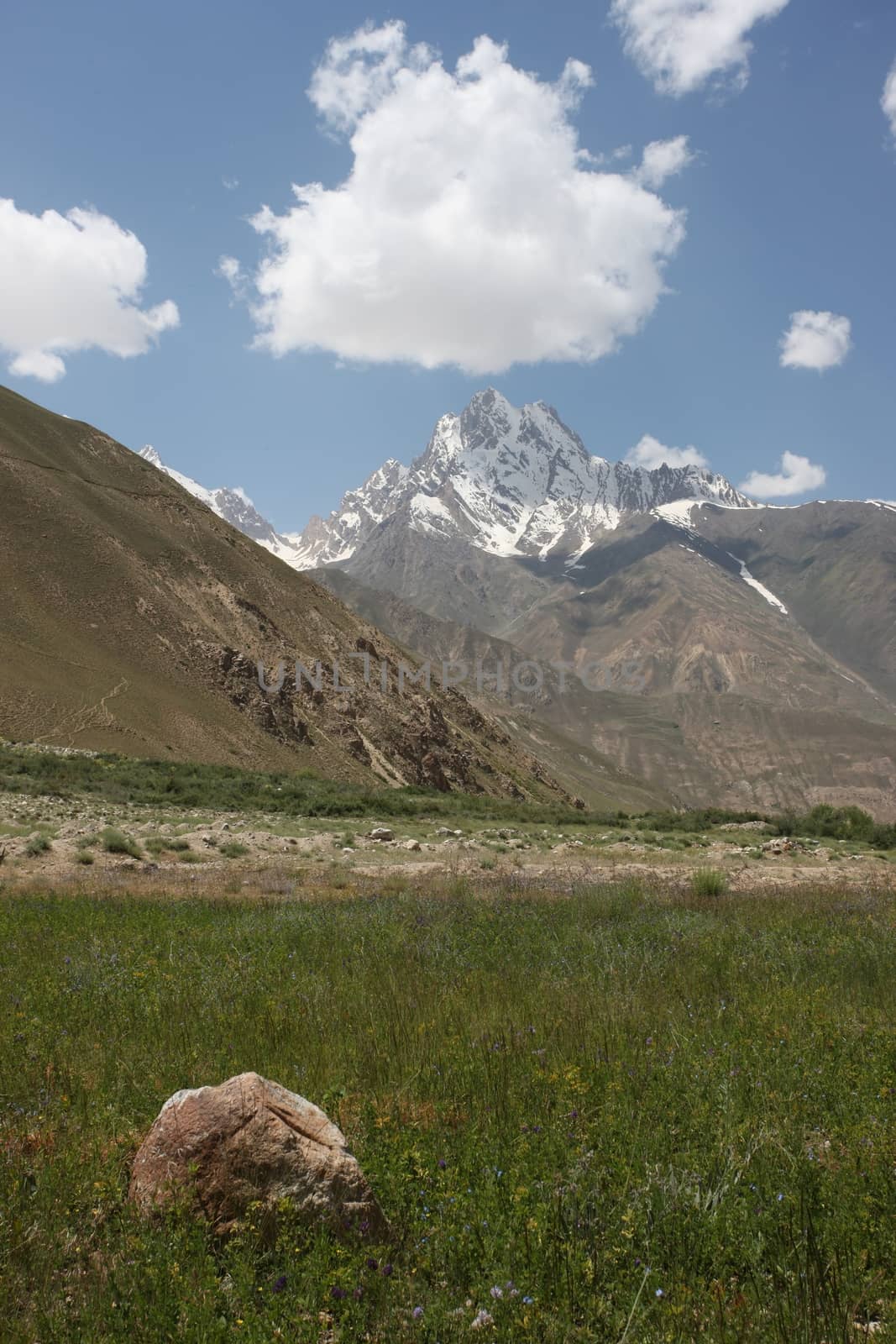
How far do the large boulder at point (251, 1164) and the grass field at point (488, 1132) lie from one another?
0.39 feet

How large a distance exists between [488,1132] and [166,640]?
171ft

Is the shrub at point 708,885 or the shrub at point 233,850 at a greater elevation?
the shrub at point 708,885

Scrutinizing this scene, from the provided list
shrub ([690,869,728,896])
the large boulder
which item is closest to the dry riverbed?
shrub ([690,869,728,896])

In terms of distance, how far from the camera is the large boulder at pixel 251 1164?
10.8 feet

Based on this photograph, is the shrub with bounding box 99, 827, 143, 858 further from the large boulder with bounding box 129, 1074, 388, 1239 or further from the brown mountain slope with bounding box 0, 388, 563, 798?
the brown mountain slope with bounding box 0, 388, 563, 798

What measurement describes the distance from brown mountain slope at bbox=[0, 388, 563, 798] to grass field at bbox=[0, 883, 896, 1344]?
3759cm

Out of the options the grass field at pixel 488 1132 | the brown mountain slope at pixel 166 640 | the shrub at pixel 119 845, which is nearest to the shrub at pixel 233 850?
the shrub at pixel 119 845

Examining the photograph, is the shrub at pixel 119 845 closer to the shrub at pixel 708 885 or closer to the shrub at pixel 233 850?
the shrub at pixel 233 850

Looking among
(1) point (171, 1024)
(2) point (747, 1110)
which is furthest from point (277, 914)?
(2) point (747, 1110)

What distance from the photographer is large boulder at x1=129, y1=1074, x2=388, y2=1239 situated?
10.8 ft

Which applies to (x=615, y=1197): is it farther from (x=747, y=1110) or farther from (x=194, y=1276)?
(x=194, y=1276)

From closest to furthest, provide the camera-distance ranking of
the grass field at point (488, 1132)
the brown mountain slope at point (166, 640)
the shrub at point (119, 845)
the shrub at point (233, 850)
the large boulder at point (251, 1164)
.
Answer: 1. the grass field at point (488, 1132)
2. the large boulder at point (251, 1164)
3. the shrub at point (119, 845)
4. the shrub at point (233, 850)
5. the brown mountain slope at point (166, 640)

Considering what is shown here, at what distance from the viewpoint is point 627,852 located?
22031mm

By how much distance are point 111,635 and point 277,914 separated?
45.0m
